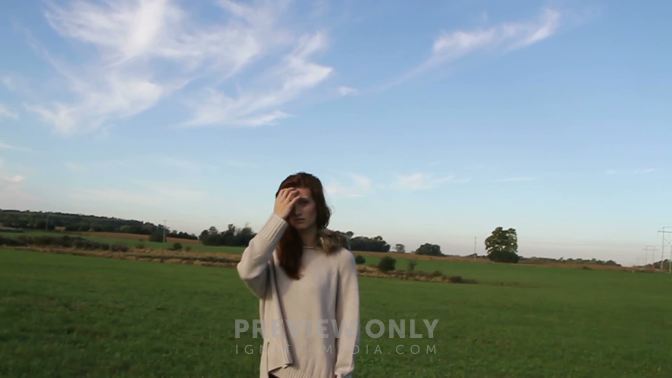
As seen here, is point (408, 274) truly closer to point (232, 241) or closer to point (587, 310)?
point (587, 310)

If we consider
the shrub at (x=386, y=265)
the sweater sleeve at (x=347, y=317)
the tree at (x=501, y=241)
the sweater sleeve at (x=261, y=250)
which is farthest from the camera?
the tree at (x=501, y=241)

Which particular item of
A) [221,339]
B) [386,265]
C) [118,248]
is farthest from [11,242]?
[221,339]

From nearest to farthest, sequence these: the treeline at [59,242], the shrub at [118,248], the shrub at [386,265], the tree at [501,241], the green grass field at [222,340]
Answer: the green grass field at [222,340] < the shrub at [386,265] < the treeline at [59,242] < the shrub at [118,248] < the tree at [501,241]

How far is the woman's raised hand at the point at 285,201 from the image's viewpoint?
2.50m

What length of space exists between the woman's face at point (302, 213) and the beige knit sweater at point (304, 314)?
4.6 inches

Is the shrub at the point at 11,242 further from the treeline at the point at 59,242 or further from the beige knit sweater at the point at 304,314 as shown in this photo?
the beige knit sweater at the point at 304,314

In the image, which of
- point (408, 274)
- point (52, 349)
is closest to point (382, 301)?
point (52, 349)

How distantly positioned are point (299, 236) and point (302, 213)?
12cm

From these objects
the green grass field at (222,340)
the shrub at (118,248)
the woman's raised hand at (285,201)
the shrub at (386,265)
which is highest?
the woman's raised hand at (285,201)

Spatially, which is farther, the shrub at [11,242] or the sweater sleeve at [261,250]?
the shrub at [11,242]

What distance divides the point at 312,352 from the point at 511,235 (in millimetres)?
122231

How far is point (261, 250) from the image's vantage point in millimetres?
2473

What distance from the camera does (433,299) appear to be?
1214 inches

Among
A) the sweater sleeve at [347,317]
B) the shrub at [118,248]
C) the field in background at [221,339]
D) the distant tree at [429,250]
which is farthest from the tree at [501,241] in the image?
the sweater sleeve at [347,317]
